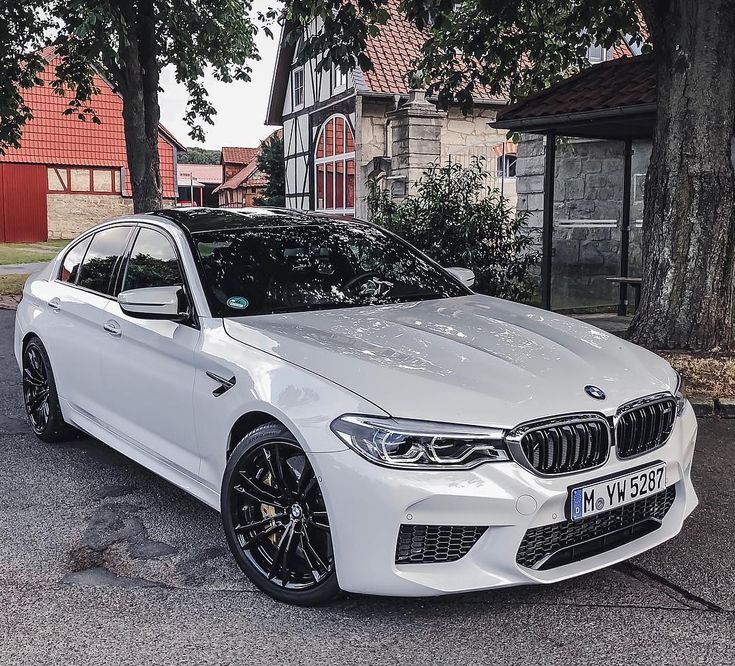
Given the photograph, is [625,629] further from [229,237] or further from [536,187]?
[536,187]

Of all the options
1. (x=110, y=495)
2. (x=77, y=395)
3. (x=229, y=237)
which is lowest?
(x=110, y=495)

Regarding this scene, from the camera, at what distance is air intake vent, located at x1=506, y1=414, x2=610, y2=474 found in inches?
130

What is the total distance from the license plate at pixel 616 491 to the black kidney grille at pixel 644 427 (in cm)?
9

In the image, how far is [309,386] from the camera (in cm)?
356

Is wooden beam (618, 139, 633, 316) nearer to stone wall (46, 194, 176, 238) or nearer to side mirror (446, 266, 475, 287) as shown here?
side mirror (446, 266, 475, 287)

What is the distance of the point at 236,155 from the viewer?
255 ft

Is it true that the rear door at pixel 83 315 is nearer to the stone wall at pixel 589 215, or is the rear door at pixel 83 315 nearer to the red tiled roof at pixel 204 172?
the stone wall at pixel 589 215

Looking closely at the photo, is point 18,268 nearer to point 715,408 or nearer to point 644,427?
point 715,408

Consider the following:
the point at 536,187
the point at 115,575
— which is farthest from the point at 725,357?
the point at 536,187

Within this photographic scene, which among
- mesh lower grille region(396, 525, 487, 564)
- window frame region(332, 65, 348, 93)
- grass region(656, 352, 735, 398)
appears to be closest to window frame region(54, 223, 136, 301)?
mesh lower grille region(396, 525, 487, 564)

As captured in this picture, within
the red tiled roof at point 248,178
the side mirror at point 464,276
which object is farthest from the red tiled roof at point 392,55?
the red tiled roof at point 248,178

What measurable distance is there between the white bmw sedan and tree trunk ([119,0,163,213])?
35.8ft

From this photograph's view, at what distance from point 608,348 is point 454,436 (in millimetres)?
1316

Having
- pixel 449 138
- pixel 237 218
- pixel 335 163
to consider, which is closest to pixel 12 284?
pixel 449 138
